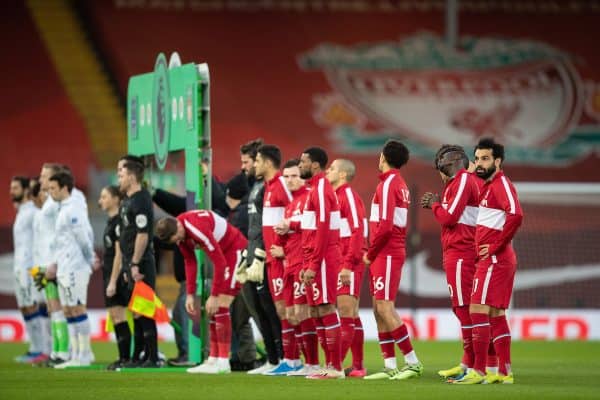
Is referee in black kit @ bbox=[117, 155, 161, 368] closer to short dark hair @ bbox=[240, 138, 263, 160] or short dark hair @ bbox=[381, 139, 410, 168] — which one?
short dark hair @ bbox=[240, 138, 263, 160]

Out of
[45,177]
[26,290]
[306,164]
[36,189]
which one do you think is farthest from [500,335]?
[26,290]

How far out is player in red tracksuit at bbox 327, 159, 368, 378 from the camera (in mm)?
11805

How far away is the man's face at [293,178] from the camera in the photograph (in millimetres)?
11906

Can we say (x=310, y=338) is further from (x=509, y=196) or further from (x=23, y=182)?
(x=23, y=182)

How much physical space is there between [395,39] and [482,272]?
768 inches

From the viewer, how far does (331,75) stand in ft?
95.9

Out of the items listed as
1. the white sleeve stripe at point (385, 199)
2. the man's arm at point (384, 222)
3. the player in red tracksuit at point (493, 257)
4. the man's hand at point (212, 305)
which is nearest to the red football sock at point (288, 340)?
the man's hand at point (212, 305)

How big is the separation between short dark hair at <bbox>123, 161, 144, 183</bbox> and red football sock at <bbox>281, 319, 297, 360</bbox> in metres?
2.23

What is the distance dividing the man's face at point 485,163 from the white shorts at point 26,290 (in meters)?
6.94

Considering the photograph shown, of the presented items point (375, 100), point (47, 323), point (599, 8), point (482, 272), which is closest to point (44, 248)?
point (47, 323)

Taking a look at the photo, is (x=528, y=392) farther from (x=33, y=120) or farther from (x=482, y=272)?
(x=33, y=120)

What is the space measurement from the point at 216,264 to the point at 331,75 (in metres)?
17.6

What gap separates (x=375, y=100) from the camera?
29.4 m

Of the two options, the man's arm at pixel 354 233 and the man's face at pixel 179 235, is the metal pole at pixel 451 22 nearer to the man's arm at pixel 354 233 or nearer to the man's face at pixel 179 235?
the man's arm at pixel 354 233
